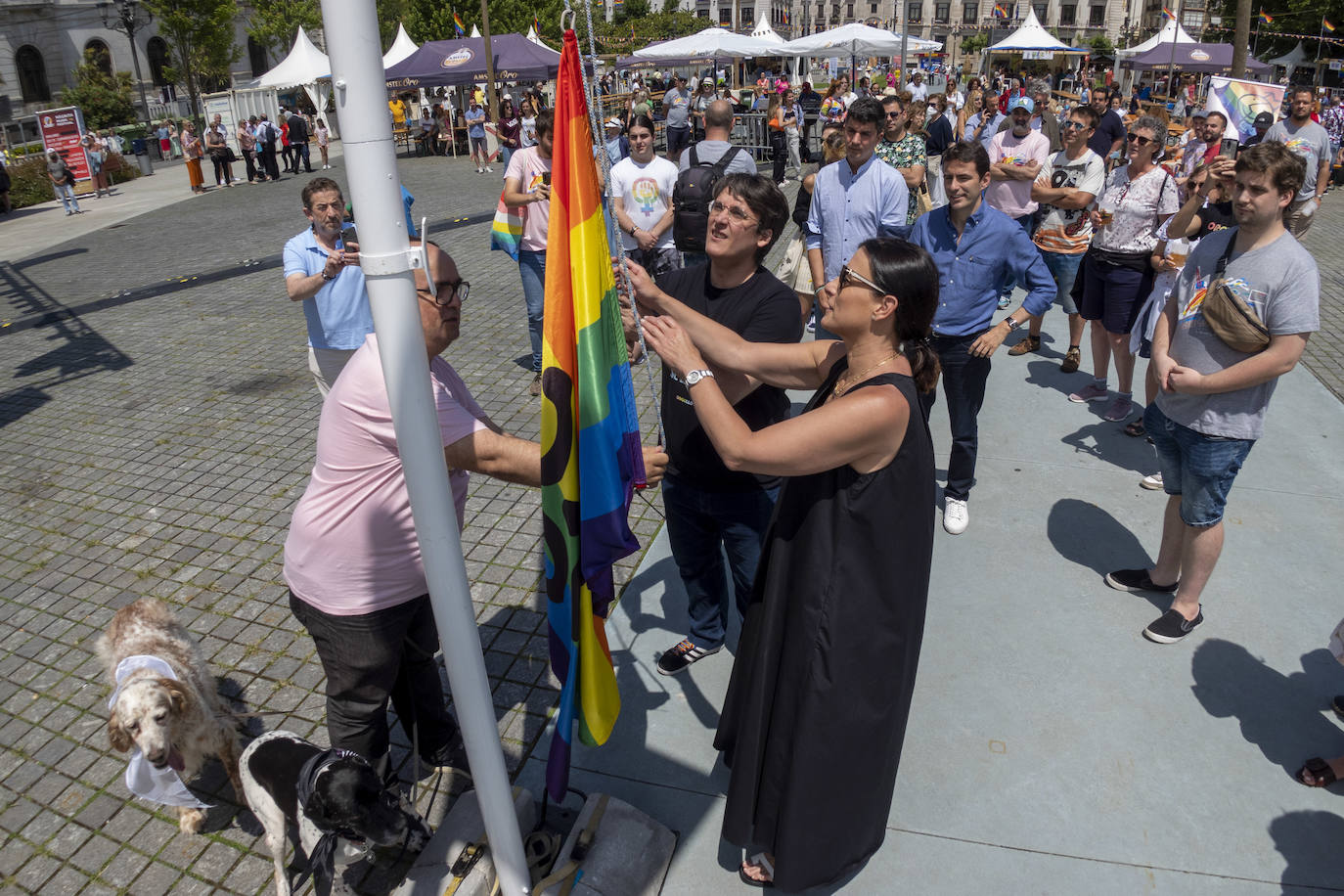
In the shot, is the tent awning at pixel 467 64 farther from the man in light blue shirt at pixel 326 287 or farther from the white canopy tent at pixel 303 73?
the man in light blue shirt at pixel 326 287

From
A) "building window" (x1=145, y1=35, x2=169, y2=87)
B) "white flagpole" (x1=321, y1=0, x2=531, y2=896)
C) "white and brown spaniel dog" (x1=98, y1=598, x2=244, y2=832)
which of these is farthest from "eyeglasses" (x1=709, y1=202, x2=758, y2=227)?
"building window" (x1=145, y1=35, x2=169, y2=87)

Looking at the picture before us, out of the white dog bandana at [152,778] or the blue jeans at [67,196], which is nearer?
the white dog bandana at [152,778]

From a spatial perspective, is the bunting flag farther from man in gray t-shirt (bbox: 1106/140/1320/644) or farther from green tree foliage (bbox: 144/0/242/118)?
green tree foliage (bbox: 144/0/242/118)

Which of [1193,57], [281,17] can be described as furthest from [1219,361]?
[281,17]

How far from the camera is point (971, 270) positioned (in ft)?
14.8

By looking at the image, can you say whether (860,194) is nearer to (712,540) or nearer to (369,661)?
(712,540)

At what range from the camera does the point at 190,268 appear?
12312 mm

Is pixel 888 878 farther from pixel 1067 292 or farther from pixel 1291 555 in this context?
pixel 1067 292

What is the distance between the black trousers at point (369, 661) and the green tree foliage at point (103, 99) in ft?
117

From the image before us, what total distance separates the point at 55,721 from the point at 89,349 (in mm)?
6529

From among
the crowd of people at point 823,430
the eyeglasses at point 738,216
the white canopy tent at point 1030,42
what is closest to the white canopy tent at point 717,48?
the white canopy tent at point 1030,42

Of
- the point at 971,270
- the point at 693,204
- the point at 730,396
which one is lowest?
the point at 730,396

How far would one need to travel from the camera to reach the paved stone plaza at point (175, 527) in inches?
127

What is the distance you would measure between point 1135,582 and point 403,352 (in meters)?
3.81
